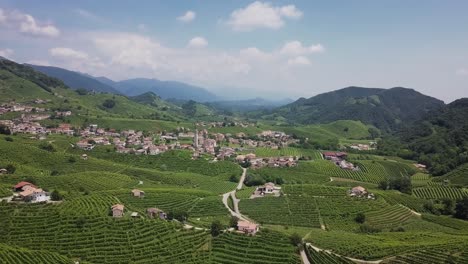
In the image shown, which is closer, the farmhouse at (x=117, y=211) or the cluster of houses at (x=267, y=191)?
the farmhouse at (x=117, y=211)

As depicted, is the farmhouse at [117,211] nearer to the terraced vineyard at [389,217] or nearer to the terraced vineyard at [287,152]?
the terraced vineyard at [389,217]

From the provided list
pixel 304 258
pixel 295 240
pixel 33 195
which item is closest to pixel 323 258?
pixel 304 258

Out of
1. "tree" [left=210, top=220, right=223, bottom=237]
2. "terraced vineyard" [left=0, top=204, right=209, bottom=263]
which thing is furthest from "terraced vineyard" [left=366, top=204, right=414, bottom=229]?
"terraced vineyard" [left=0, top=204, right=209, bottom=263]

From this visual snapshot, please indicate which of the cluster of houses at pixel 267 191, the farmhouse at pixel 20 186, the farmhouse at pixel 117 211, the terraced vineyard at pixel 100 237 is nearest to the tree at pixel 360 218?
the cluster of houses at pixel 267 191

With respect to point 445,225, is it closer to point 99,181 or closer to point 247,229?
point 247,229

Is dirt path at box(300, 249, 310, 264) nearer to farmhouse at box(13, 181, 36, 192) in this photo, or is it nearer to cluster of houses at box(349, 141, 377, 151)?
farmhouse at box(13, 181, 36, 192)

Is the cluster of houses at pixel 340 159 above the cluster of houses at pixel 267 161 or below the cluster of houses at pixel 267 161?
above
